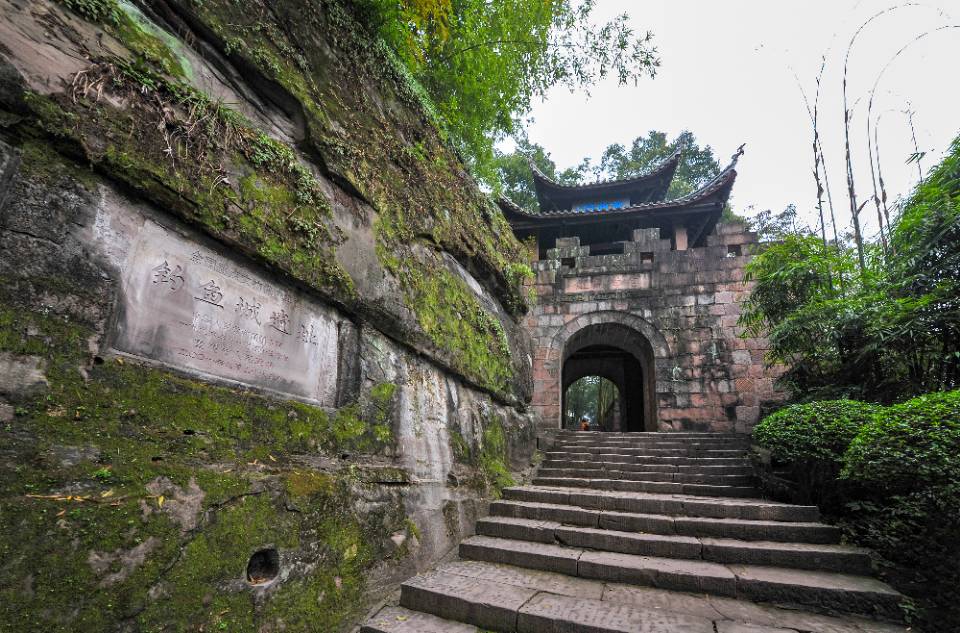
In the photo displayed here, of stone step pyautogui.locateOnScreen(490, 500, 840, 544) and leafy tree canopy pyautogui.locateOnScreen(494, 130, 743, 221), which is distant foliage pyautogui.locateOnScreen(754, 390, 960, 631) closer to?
stone step pyautogui.locateOnScreen(490, 500, 840, 544)

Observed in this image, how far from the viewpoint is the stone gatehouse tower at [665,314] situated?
8703 millimetres

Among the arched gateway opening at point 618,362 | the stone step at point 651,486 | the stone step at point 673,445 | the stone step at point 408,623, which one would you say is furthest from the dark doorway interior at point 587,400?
the stone step at point 408,623

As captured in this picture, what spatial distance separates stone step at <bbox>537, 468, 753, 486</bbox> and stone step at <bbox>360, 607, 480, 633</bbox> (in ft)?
11.8

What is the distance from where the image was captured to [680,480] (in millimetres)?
5469

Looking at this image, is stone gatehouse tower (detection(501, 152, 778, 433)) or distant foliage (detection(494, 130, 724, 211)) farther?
distant foliage (detection(494, 130, 724, 211))

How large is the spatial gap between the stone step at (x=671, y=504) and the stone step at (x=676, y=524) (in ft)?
0.40

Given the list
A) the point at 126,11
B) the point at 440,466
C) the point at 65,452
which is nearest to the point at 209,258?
the point at 65,452

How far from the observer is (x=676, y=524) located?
3918 mm

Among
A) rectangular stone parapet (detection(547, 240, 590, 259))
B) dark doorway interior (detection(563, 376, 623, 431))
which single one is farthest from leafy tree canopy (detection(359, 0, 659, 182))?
dark doorway interior (detection(563, 376, 623, 431))

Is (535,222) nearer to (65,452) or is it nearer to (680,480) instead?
(680,480)

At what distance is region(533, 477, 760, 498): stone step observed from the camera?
4.94m

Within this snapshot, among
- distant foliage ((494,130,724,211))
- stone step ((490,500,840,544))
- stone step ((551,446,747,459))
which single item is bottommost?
stone step ((490,500,840,544))

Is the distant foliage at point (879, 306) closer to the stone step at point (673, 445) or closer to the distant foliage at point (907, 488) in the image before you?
the stone step at point (673, 445)

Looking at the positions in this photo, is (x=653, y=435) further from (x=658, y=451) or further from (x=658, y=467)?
(x=658, y=467)
